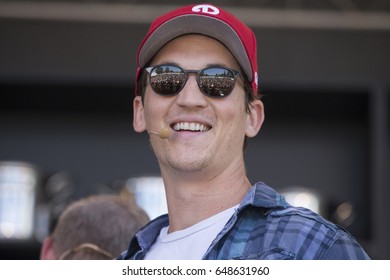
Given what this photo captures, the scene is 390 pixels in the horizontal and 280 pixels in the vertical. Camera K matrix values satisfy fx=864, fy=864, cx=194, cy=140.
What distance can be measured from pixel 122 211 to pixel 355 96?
3349mm

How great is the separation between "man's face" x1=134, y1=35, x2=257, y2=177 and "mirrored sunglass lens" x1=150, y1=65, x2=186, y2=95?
0.01 meters

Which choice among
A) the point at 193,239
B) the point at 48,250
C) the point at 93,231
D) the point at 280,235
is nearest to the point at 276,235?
the point at 280,235

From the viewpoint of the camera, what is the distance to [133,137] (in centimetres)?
559

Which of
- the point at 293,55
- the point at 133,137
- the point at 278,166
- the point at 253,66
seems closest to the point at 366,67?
the point at 293,55

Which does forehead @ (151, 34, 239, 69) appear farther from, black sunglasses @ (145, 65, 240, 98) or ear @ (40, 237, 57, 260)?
ear @ (40, 237, 57, 260)

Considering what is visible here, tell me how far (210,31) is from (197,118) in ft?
0.51

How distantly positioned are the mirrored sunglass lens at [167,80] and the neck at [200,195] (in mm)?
138

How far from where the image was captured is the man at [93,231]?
6.31 ft

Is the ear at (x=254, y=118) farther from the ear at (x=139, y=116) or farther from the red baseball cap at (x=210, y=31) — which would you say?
the ear at (x=139, y=116)

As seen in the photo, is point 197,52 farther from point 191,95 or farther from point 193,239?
point 193,239

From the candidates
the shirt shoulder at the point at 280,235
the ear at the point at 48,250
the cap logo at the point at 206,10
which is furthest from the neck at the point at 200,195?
the ear at the point at 48,250

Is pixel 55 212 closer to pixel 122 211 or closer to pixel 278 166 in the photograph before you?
pixel 278 166

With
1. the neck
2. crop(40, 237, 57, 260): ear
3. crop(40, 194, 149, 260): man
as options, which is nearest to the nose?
the neck
